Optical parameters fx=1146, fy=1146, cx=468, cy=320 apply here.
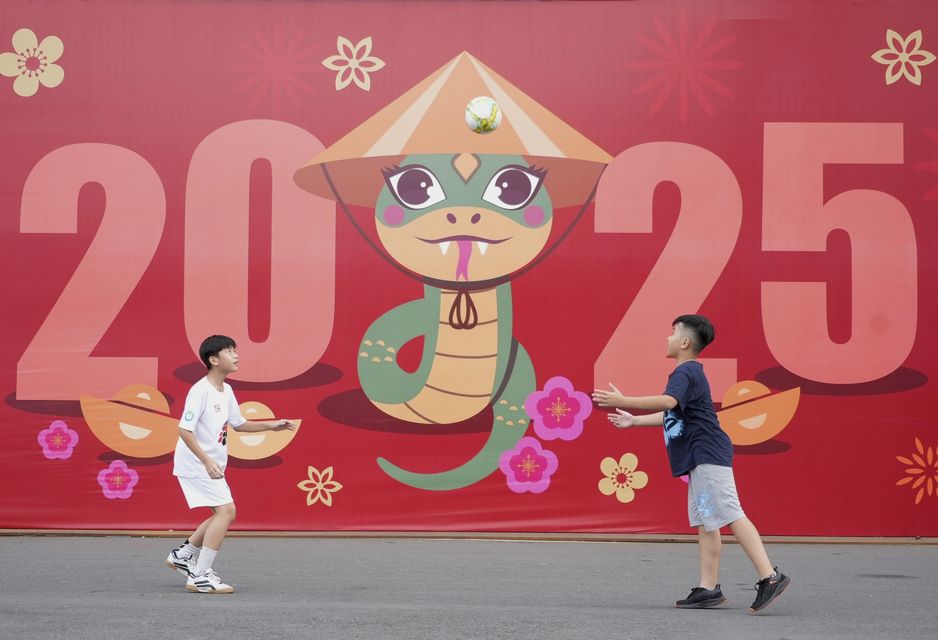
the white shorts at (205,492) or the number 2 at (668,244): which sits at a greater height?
the number 2 at (668,244)

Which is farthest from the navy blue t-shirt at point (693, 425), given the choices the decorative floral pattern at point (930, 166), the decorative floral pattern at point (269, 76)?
the decorative floral pattern at point (269, 76)

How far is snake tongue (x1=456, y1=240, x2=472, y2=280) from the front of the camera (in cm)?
1021

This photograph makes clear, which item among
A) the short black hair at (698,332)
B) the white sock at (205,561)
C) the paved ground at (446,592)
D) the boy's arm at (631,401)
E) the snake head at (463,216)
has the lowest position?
the paved ground at (446,592)

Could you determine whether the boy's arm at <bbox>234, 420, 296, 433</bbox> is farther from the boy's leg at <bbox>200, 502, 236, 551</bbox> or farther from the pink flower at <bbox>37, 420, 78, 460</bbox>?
the pink flower at <bbox>37, 420, 78, 460</bbox>

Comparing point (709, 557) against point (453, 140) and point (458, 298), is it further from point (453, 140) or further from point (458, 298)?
point (453, 140)

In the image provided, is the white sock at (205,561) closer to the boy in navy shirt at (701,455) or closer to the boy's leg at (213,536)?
the boy's leg at (213,536)

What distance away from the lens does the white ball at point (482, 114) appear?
10062mm

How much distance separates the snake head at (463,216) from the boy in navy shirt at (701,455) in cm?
348

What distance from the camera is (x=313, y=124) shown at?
10.3 meters

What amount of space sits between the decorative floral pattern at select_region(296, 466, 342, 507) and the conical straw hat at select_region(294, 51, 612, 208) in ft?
7.98

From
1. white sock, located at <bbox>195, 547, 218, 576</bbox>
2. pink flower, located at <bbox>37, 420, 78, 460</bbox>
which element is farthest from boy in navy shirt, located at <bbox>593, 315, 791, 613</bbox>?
pink flower, located at <bbox>37, 420, 78, 460</bbox>

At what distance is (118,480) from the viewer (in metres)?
10.1

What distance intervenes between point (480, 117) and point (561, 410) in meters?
2.68

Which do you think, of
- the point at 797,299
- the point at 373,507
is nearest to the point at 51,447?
the point at 373,507
